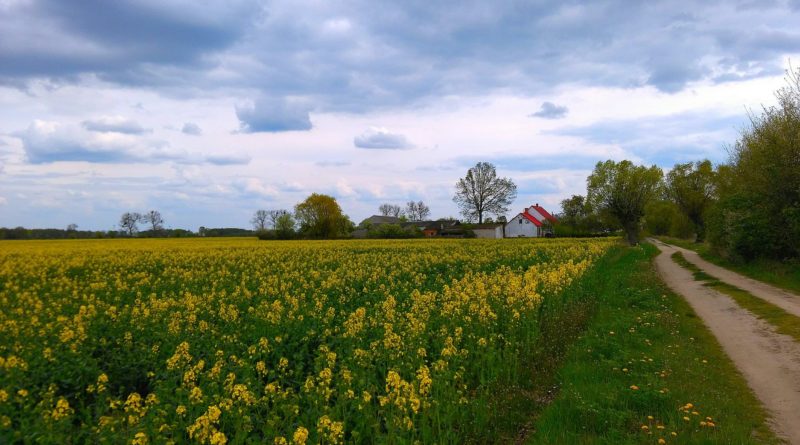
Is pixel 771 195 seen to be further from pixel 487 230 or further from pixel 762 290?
pixel 487 230

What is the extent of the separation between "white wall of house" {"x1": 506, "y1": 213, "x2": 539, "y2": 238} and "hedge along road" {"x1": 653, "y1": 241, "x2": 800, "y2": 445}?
89.5m

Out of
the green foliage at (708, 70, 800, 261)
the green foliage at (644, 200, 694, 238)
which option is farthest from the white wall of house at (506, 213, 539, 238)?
the green foliage at (708, 70, 800, 261)

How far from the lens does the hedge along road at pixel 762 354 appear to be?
24.2 feet

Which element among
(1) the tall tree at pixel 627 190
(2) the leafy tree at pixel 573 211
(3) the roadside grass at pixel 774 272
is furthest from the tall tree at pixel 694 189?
(3) the roadside grass at pixel 774 272

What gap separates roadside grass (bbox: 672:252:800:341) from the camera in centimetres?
1262

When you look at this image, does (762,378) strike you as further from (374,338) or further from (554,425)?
(374,338)

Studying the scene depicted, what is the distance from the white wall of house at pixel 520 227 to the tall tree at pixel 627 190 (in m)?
31.2

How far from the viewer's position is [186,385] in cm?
718

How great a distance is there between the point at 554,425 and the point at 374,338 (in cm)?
367

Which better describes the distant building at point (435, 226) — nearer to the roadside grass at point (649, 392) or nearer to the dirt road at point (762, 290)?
the dirt road at point (762, 290)

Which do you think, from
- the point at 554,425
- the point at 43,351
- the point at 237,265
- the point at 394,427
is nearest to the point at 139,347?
the point at 43,351

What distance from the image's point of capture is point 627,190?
237ft

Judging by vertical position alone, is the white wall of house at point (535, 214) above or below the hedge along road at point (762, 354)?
above

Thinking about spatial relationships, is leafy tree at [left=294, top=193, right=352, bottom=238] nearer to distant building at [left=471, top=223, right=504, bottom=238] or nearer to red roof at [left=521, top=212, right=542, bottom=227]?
distant building at [left=471, top=223, right=504, bottom=238]
